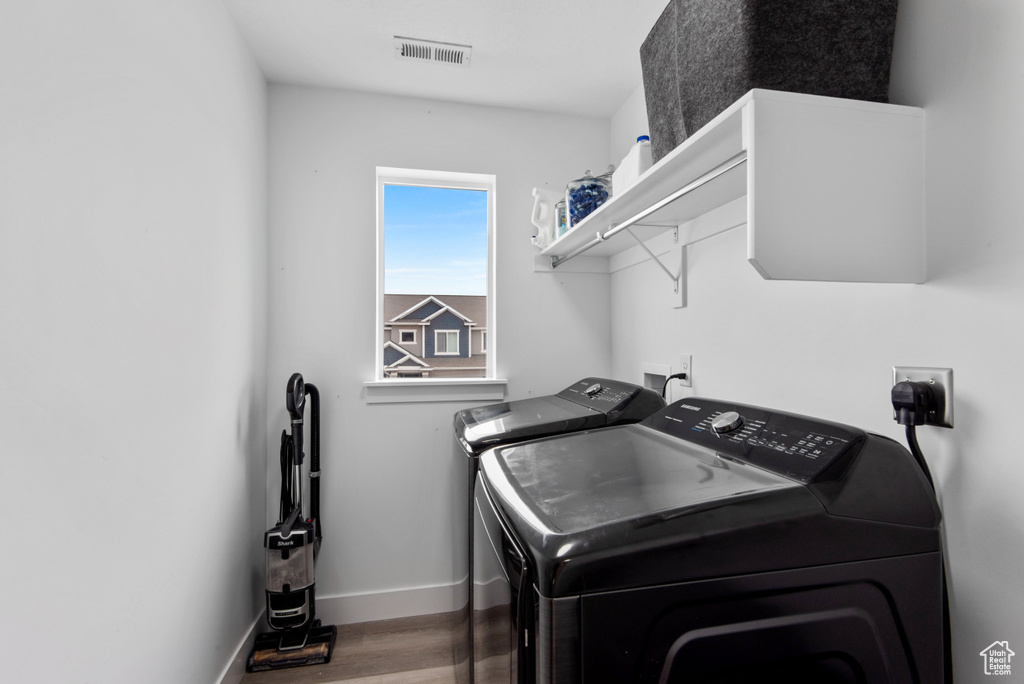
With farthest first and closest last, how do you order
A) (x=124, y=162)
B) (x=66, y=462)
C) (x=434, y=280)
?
(x=434, y=280), (x=124, y=162), (x=66, y=462)

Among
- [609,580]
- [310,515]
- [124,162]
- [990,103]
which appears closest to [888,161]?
[990,103]

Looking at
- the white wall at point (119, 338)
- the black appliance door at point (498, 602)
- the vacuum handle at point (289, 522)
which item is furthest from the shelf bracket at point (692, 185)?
the vacuum handle at point (289, 522)

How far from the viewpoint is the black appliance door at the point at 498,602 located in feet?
2.43

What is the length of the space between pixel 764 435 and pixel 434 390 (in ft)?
5.26

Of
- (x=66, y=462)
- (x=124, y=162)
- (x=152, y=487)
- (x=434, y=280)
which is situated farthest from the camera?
(x=434, y=280)

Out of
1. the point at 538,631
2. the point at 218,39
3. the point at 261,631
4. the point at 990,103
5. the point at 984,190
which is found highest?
the point at 218,39

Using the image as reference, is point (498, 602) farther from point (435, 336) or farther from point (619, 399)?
point (435, 336)

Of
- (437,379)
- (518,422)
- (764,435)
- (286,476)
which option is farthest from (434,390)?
(764,435)

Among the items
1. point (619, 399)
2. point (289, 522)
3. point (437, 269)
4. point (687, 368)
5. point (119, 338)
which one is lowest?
point (289, 522)

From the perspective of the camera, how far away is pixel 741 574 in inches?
27.1

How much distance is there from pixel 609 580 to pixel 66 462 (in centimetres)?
102

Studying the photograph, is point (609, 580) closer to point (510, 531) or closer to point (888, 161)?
point (510, 531)

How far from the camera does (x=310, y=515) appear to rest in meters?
2.11

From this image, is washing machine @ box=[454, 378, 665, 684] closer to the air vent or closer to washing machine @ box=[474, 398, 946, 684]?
washing machine @ box=[474, 398, 946, 684]
